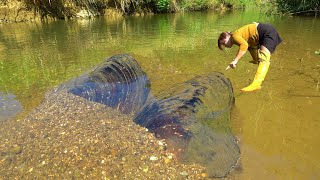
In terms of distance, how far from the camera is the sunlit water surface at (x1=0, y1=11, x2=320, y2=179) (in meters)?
4.16

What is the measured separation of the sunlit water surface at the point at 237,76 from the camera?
4.16m

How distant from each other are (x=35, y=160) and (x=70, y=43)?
1005cm

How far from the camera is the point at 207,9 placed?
3322 cm

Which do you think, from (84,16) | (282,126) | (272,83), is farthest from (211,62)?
(84,16)

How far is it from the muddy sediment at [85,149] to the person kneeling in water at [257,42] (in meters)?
2.24

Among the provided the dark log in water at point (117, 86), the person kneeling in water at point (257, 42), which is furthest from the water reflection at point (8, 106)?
the person kneeling in water at point (257, 42)

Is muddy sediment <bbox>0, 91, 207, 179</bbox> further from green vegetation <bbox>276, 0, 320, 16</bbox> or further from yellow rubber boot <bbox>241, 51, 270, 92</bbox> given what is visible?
green vegetation <bbox>276, 0, 320, 16</bbox>

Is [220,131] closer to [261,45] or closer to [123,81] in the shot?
[261,45]

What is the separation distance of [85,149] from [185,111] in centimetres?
146

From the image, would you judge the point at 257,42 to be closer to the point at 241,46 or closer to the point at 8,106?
the point at 241,46

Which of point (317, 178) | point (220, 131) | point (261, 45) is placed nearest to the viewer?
point (317, 178)

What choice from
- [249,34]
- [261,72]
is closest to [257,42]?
[249,34]

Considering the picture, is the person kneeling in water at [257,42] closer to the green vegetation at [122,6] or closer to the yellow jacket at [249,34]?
the yellow jacket at [249,34]

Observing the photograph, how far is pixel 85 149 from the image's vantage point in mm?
4242
